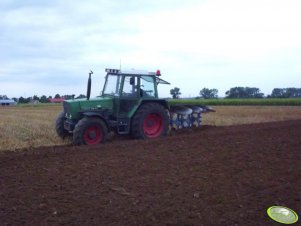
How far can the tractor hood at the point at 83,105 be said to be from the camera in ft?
35.3

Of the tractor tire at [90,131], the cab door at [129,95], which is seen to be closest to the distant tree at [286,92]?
the cab door at [129,95]

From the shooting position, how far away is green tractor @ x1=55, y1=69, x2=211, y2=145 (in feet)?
34.3

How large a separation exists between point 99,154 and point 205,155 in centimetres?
216

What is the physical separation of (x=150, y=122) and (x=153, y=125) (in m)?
0.20

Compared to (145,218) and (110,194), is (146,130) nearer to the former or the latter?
(110,194)

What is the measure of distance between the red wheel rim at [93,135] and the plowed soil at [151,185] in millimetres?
1269

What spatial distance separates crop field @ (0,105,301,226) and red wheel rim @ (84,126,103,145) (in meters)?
1.09

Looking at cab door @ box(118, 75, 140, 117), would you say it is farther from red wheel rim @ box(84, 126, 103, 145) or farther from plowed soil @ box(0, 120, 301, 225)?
plowed soil @ box(0, 120, 301, 225)

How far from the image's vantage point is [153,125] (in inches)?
479

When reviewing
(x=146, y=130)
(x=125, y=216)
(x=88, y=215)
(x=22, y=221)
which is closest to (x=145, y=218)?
(x=125, y=216)

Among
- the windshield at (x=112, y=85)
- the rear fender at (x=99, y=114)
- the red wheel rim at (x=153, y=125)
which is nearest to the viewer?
the rear fender at (x=99, y=114)

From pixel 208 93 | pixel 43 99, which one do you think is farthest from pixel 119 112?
pixel 43 99

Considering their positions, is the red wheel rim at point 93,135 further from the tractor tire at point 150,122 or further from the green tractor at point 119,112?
the tractor tire at point 150,122

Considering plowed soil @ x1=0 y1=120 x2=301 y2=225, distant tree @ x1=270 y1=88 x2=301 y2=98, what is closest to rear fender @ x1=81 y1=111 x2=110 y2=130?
plowed soil @ x1=0 y1=120 x2=301 y2=225
